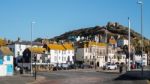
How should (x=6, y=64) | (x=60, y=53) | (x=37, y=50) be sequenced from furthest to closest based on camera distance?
(x=60, y=53)
(x=37, y=50)
(x=6, y=64)

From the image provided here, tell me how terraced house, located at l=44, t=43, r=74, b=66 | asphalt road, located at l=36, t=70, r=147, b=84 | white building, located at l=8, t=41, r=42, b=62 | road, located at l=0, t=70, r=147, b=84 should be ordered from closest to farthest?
asphalt road, located at l=36, t=70, r=147, b=84
road, located at l=0, t=70, r=147, b=84
white building, located at l=8, t=41, r=42, b=62
terraced house, located at l=44, t=43, r=74, b=66

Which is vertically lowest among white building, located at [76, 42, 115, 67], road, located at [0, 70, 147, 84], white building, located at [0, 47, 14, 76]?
road, located at [0, 70, 147, 84]

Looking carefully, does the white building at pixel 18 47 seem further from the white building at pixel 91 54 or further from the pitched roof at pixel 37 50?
the white building at pixel 91 54

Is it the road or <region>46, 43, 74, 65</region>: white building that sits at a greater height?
<region>46, 43, 74, 65</region>: white building

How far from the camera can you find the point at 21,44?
158m

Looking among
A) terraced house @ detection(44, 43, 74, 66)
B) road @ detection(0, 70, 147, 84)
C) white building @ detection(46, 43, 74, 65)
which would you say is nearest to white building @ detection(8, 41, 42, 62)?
terraced house @ detection(44, 43, 74, 66)

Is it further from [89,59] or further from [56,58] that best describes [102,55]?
[56,58]

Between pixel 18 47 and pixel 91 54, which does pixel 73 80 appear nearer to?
pixel 18 47

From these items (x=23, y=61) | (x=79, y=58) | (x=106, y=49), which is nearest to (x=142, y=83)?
(x=23, y=61)

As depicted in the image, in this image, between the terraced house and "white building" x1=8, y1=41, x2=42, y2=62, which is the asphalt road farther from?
the terraced house

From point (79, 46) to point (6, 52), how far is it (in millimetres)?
84273

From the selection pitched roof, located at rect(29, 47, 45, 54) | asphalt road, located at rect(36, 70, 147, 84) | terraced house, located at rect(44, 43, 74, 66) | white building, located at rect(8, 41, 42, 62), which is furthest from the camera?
terraced house, located at rect(44, 43, 74, 66)

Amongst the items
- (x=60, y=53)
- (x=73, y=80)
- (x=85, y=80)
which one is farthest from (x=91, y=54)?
(x=85, y=80)

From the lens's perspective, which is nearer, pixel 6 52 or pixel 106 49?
pixel 6 52
